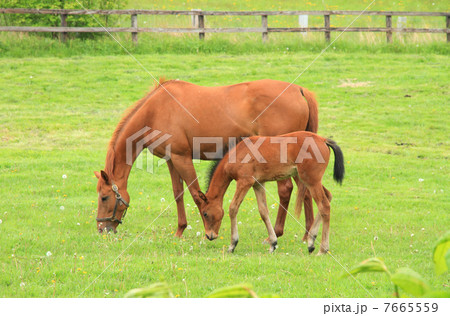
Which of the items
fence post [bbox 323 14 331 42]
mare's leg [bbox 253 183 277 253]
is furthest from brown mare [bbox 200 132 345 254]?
fence post [bbox 323 14 331 42]

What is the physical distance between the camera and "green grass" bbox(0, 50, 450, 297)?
21.1 feet

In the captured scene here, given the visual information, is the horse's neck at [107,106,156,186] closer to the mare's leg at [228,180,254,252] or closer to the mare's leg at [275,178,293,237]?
the mare's leg at [228,180,254,252]

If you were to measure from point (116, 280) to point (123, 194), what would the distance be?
8.26 ft

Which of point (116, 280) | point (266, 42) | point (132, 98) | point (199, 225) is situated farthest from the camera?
point (266, 42)

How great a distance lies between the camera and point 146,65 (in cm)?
2103

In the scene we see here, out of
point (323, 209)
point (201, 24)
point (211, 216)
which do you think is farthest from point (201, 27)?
point (323, 209)

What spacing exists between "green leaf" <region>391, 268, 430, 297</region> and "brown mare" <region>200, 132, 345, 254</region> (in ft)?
20.9

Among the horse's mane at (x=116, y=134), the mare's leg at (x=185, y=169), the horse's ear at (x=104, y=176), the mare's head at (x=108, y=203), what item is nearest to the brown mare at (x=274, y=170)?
the mare's leg at (x=185, y=169)

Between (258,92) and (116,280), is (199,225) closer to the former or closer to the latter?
(258,92)

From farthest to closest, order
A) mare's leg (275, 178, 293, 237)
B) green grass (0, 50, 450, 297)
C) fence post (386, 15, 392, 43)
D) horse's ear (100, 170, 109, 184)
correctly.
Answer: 1. fence post (386, 15, 392, 43)
2. mare's leg (275, 178, 293, 237)
3. horse's ear (100, 170, 109, 184)
4. green grass (0, 50, 450, 297)

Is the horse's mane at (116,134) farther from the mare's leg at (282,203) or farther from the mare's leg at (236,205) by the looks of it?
the mare's leg at (282,203)

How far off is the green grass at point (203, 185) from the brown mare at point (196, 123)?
0.47 metres

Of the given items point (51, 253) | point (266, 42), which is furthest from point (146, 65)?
point (51, 253)

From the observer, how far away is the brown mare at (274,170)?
291 inches
